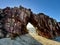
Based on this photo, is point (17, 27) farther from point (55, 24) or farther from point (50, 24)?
point (55, 24)

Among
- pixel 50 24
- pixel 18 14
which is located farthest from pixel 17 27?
pixel 50 24

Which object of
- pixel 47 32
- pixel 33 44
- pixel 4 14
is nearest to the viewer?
pixel 33 44

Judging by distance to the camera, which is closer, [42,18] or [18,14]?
[18,14]

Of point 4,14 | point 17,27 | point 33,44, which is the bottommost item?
point 33,44

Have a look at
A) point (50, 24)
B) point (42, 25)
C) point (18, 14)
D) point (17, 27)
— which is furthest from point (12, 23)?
point (50, 24)

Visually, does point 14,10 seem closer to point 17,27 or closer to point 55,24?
point 17,27

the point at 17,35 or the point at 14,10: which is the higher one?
the point at 14,10

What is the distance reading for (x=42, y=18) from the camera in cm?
3956

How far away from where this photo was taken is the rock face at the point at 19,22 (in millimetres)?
26547

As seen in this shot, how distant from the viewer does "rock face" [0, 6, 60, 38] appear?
1045 inches

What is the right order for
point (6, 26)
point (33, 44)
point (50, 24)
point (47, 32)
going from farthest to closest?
point (50, 24) < point (47, 32) < point (6, 26) < point (33, 44)

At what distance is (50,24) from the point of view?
41250mm

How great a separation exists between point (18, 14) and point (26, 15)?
204 cm

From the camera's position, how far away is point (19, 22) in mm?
28688
